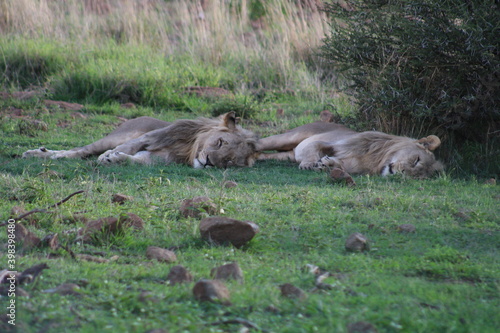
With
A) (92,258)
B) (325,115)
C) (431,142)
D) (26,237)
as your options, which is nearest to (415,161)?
(431,142)

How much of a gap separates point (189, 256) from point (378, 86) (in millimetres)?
4978

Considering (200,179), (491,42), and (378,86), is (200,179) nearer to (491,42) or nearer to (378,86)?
(378,86)

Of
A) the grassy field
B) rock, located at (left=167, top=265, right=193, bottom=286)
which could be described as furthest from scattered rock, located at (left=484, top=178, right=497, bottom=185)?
rock, located at (left=167, top=265, right=193, bottom=286)

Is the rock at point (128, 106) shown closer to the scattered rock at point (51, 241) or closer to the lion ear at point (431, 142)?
the lion ear at point (431, 142)

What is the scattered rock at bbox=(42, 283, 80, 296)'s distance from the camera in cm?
281

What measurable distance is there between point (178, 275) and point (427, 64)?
207 inches

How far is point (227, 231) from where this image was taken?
378 cm

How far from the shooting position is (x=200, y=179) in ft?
20.8

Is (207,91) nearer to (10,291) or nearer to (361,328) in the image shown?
(10,291)

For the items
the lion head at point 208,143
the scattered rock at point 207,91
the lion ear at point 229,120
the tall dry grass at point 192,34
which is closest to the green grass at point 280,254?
the lion head at point 208,143

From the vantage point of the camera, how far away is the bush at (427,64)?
7.02m

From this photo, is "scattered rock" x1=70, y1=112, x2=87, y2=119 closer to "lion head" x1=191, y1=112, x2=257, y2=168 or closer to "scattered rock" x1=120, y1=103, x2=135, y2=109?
"scattered rock" x1=120, y1=103, x2=135, y2=109

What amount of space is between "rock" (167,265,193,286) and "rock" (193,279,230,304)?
281 millimetres

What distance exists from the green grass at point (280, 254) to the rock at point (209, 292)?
0.03 metres
